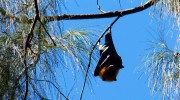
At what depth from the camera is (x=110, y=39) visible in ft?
5.93

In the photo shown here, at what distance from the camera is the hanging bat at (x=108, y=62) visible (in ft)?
5.66

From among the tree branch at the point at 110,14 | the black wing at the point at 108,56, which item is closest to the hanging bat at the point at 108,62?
the black wing at the point at 108,56

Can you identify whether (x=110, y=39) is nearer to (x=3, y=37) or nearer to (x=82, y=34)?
(x=82, y=34)

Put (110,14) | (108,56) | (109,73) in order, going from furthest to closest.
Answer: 1. (108,56)
2. (109,73)
3. (110,14)

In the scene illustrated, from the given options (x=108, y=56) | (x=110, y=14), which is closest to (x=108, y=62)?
(x=108, y=56)

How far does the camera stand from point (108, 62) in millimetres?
1802

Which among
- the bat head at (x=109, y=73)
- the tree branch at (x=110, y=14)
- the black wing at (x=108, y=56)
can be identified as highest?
the tree branch at (x=110, y=14)

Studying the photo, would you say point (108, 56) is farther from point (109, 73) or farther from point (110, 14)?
point (110, 14)

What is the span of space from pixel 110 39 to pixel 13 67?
560 mm

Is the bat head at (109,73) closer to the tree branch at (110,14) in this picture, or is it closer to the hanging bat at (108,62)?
the hanging bat at (108,62)

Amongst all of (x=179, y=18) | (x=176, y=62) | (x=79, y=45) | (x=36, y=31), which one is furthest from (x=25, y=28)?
(x=176, y=62)

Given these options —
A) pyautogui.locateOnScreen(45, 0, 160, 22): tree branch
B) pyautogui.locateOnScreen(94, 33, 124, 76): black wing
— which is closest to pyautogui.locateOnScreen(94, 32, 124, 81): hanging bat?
pyautogui.locateOnScreen(94, 33, 124, 76): black wing

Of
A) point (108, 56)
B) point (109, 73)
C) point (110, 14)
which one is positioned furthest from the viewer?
point (108, 56)

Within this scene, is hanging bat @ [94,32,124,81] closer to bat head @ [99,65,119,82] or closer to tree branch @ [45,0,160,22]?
bat head @ [99,65,119,82]
